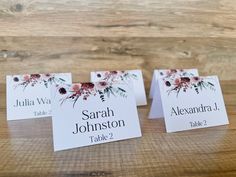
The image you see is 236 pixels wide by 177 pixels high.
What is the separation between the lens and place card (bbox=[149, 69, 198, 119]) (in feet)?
2.48

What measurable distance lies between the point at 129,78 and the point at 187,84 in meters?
0.15

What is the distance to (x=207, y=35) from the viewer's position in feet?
3.19

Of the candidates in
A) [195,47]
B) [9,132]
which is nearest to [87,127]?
[9,132]

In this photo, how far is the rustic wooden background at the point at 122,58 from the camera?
64 centimetres

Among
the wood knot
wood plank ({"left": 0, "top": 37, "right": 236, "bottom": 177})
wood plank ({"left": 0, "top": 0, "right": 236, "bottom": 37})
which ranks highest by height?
the wood knot

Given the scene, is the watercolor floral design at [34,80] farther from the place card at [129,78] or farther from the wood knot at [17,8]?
the wood knot at [17,8]

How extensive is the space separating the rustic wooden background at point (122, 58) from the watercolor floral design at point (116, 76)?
0.12 ft

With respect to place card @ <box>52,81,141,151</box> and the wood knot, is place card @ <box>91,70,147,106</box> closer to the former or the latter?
place card @ <box>52,81,141,151</box>

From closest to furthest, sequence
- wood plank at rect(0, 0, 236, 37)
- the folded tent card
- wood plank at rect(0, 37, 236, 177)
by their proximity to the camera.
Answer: wood plank at rect(0, 37, 236, 177)
the folded tent card
wood plank at rect(0, 0, 236, 37)

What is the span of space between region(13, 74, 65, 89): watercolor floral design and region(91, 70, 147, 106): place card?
4.1 inches

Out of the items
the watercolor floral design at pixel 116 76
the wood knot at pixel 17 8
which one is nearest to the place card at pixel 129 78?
the watercolor floral design at pixel 116 76

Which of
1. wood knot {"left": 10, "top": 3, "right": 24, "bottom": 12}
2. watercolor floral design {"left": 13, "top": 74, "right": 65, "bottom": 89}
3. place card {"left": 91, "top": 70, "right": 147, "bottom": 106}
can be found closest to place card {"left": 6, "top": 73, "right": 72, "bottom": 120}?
watercolor floral design {"left": 13, "top": 74, "right": 65, "bottom": 89}

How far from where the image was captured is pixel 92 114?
2.27ft

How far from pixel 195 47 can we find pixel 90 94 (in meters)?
0.40
